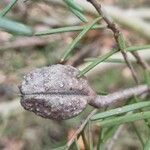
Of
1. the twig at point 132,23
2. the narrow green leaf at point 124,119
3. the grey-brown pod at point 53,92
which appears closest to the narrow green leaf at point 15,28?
the grey-brown pod at point 53,92

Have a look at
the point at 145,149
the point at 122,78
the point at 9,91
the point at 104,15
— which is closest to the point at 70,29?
the point at 104,15

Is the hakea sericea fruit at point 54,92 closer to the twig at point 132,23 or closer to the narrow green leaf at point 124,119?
the narrow green leaf at point 124,119

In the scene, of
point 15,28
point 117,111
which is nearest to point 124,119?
point 117,111

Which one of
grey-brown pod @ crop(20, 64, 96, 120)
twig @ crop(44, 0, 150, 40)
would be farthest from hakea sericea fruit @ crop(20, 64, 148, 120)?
twig @ crop(44, 0, 150, 40)

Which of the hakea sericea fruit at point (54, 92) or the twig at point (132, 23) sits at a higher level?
the hakea sericea fruit at point (54, 92)

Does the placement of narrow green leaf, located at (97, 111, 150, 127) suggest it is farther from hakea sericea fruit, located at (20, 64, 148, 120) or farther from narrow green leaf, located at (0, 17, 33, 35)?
narrow green leaf, located at (0, 17, 33, 35)

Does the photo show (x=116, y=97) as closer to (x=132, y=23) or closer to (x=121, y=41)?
(x=121, y=41)

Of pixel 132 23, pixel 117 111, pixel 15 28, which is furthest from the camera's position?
pixel 132 23

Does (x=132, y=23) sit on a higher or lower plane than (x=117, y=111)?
lower
